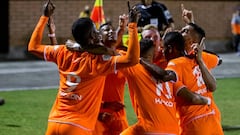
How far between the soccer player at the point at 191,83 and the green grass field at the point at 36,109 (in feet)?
12.8

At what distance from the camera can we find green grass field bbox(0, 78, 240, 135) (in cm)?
1067

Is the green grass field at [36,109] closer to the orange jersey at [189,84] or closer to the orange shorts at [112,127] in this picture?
the orange shorts at [112,127]

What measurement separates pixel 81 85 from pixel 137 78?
1.81 ft

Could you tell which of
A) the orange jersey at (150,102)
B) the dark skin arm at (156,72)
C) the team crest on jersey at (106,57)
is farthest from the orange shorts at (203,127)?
the team crest on jersey at (106,57)

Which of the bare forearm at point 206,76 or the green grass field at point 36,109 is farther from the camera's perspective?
the green grass field at point 36,109

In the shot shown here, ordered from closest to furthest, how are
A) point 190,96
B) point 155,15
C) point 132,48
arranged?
1. point 132,48
2. point 190,96
3. point 155,15

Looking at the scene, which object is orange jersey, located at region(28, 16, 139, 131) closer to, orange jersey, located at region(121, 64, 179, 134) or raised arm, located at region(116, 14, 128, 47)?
orange jersey, located at region(121, 64, 179, 134)

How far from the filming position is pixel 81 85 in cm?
592

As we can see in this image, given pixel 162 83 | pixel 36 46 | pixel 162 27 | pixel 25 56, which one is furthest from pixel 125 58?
pixel 25 56

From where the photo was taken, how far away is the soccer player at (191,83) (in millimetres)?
6246

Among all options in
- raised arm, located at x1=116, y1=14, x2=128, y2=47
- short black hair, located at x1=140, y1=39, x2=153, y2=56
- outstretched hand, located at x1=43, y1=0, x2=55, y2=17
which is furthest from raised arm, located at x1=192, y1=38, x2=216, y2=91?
outstretched hand, located at x1=43, y1=0, x2=55, y2=17

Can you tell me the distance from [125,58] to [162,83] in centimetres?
59

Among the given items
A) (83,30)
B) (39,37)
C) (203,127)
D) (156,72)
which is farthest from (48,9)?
(203,127)

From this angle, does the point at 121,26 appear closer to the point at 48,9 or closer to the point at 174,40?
the point at 174,40
